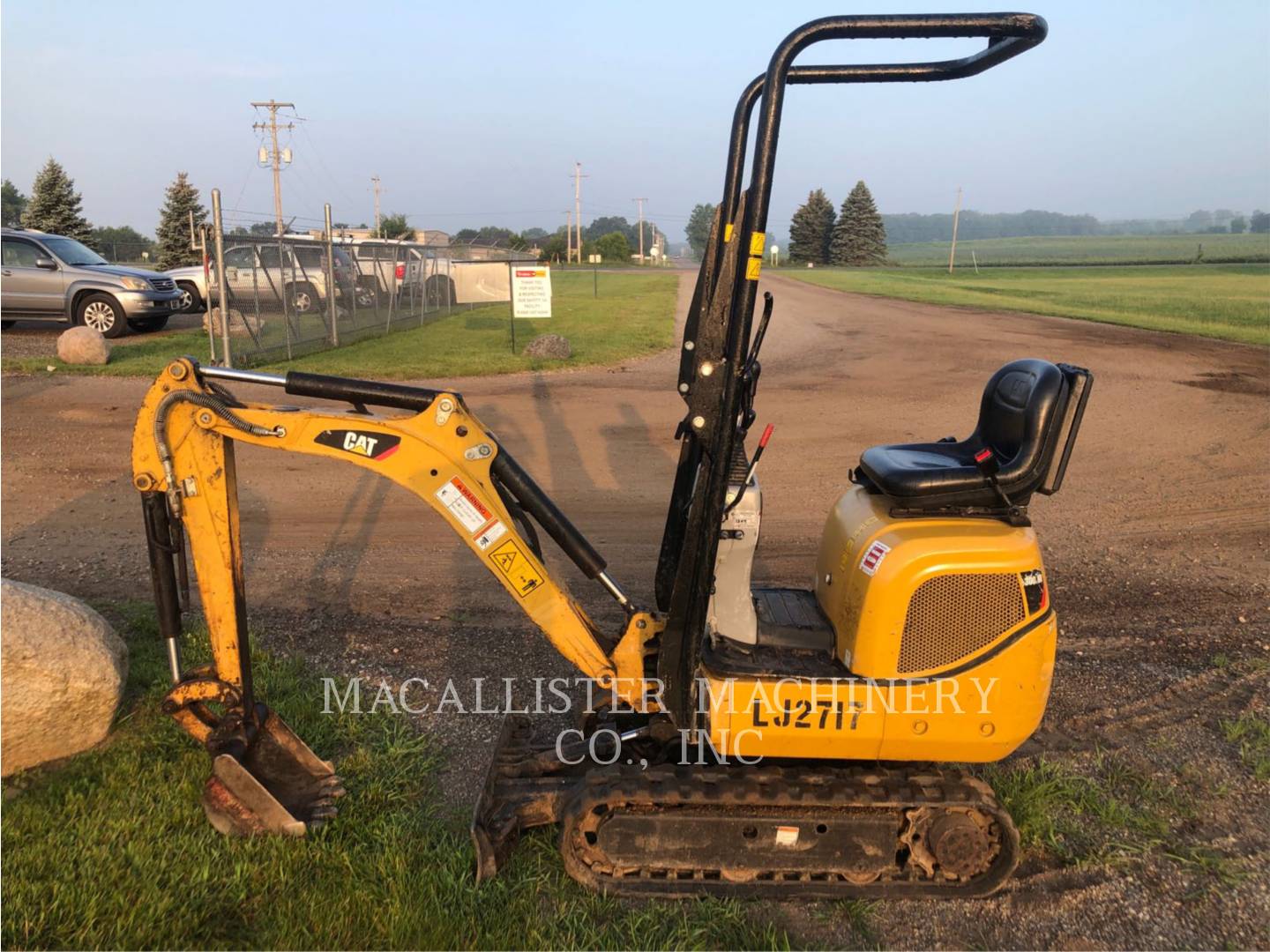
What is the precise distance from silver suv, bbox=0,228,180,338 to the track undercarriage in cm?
1862

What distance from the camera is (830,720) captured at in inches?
149

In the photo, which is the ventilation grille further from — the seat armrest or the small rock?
the small rock

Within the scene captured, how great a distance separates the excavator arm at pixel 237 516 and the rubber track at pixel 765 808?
0.40m

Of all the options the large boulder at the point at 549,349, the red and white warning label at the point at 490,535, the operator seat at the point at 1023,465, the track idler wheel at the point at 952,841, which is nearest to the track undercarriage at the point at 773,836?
the track idler wheel at the point at 952,841

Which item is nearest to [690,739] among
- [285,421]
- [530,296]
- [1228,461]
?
[285,421]

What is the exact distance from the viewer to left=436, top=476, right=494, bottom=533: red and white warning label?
12.4 feet

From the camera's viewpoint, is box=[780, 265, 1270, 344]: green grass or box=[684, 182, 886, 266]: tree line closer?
box=[780, 265, 1270, 344]: green grass

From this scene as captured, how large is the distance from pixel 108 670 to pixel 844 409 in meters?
10.3

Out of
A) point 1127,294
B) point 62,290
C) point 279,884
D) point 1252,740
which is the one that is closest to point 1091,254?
point 1127,294

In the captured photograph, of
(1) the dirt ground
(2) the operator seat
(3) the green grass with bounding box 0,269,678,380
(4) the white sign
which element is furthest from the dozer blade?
(4) the white sign

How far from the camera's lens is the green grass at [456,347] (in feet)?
50.7

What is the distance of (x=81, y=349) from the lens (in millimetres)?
15289

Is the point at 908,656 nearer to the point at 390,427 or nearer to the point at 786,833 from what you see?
the point at 786,833

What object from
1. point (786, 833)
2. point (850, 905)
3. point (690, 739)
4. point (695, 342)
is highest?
point (695, 342)
